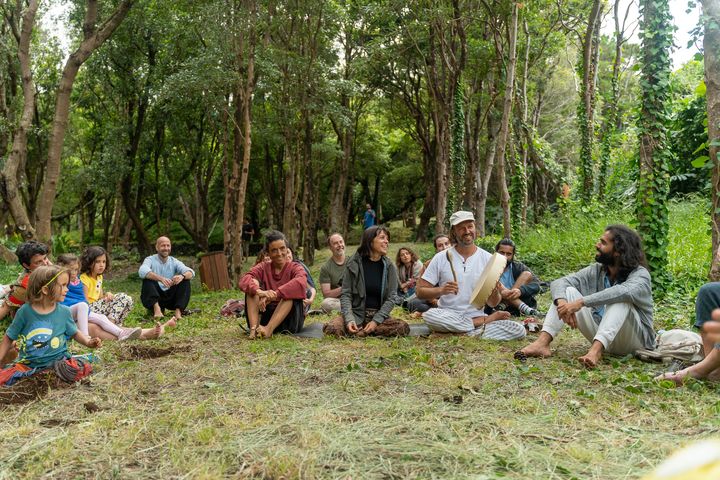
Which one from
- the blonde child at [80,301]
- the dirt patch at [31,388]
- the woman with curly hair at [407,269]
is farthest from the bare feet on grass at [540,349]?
the woman with curly hair at [407,269]

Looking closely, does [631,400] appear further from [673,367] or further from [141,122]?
[141,122]

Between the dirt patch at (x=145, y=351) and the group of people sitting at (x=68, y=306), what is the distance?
18.2 inches

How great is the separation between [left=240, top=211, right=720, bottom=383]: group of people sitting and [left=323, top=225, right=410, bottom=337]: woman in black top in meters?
0.01

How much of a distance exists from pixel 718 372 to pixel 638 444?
167 cm

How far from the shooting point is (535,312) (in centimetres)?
802

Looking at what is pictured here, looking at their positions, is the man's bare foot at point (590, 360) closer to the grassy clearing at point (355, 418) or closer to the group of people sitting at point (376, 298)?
the group of people sitting at point (376, 298)

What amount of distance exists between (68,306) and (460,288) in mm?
4033

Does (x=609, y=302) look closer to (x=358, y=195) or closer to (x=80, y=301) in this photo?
(x=80, y=301)

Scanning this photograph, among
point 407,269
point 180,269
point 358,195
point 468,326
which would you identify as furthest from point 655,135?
point 358,195

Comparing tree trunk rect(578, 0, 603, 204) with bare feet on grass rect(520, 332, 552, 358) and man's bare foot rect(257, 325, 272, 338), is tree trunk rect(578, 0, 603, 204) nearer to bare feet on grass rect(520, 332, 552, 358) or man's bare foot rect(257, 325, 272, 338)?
bare feet on grass rect(520, 332, 552, 358)

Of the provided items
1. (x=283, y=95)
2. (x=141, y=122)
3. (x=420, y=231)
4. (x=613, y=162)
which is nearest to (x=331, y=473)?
(x=283, y=95)

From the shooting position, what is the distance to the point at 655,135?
29.0 feet

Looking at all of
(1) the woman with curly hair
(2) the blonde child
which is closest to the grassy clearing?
(2) the blonde child

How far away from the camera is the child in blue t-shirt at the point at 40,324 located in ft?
14.5
